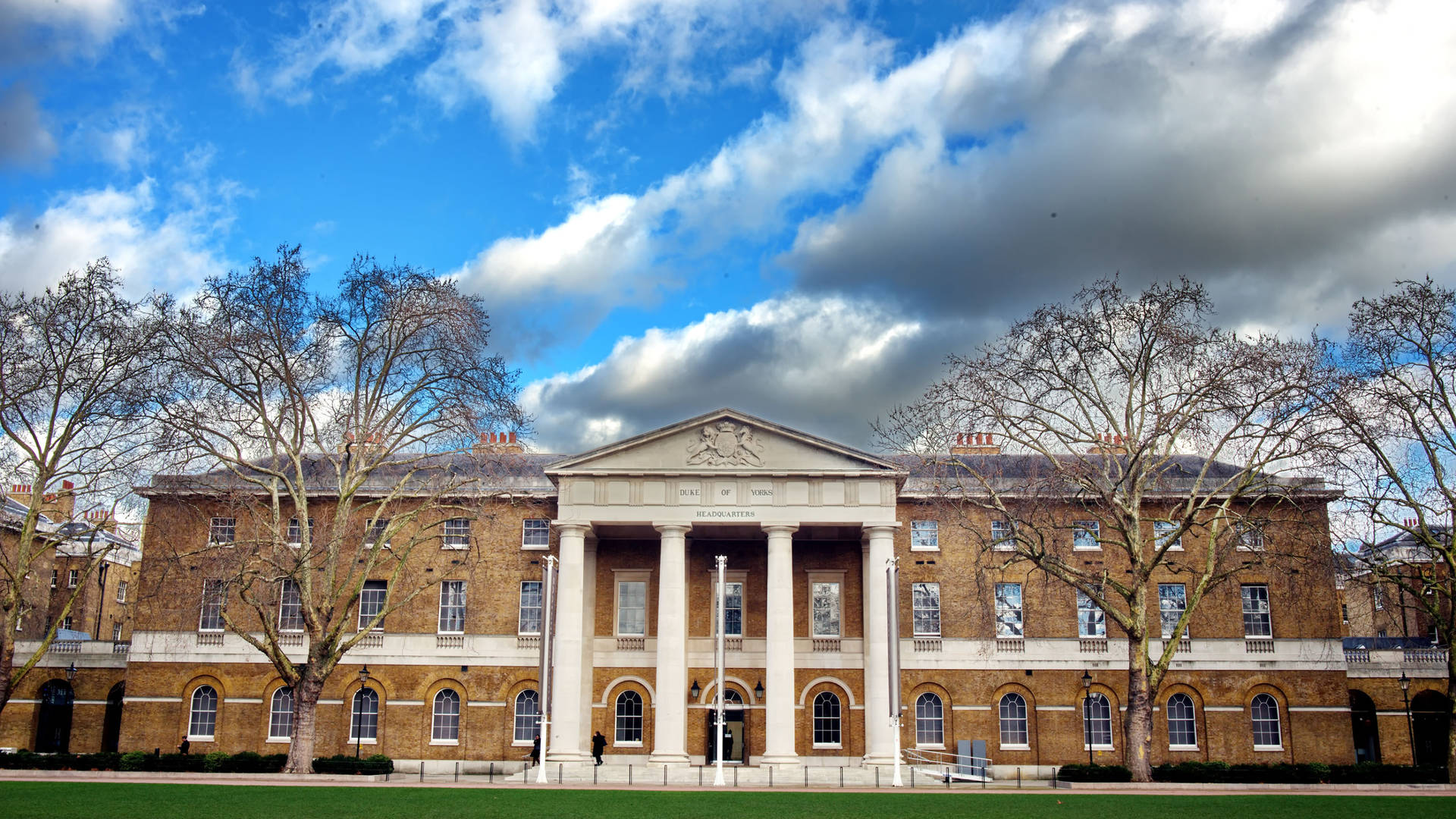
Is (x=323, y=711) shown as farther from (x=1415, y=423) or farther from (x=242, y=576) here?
(x=1415, y=423)

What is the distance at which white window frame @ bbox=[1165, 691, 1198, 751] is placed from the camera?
47.2 meters

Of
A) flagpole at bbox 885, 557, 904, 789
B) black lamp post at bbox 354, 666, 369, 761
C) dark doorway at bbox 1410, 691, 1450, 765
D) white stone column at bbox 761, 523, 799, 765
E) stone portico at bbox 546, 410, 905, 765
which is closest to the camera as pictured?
flagpole at bbox 885, 557, 904, 789

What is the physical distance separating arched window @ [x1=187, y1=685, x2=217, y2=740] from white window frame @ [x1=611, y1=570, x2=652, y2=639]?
16.7 metres

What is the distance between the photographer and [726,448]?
153ft

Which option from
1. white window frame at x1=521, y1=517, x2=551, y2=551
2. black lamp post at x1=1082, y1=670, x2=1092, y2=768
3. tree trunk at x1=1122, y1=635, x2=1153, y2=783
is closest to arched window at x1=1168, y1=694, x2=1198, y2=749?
black lamp post at x1=1082, y1=670, x2=1092, y2=768

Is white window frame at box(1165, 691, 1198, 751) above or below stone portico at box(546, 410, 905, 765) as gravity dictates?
below

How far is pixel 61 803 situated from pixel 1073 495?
107ft

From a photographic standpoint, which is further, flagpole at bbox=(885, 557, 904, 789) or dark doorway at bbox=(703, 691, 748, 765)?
dark doorway at bbox=(703, 691, 748, 765)

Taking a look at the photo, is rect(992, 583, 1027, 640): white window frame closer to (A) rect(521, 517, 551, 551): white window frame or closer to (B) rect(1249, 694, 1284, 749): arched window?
(B) rect(1249, 694, 1284, 749): arched window

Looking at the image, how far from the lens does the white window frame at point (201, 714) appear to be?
1895 inches

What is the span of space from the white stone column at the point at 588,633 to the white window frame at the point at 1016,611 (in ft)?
54.3

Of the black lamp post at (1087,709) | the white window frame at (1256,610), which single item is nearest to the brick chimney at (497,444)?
the black lamp post at (1087,709)

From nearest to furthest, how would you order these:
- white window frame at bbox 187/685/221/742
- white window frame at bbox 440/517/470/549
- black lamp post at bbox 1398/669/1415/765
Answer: black lamp post at bbox 1398/669/1415/765 → white window frame at bbox 187/685/221/742 → white window frame at bbox 440/517/470/549

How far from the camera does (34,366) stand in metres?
38.3
